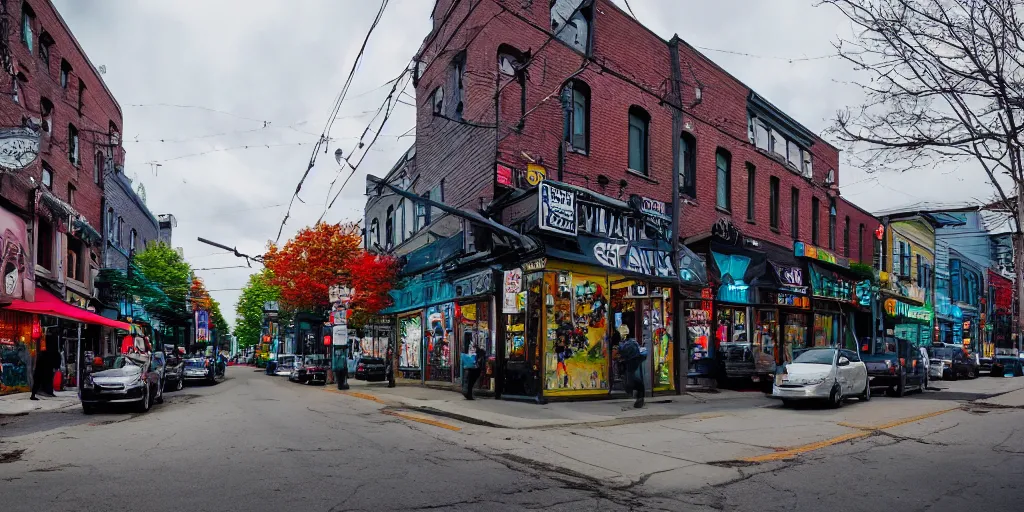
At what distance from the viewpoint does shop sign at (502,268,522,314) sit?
1744 centimetres

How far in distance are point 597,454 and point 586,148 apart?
11989mm

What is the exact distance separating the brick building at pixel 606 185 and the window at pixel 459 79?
2.4 inches

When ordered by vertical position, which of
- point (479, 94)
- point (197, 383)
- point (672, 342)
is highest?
point (479, 94)

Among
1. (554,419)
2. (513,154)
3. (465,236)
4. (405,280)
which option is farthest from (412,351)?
(554,419)

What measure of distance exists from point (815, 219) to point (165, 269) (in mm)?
38488

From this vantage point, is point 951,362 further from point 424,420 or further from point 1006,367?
point 424,420

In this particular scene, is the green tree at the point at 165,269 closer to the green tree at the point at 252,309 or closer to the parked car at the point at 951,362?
the green tree at the point at 252,309

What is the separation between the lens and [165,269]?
4712 cm

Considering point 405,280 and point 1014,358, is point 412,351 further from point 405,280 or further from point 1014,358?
point 1014,358

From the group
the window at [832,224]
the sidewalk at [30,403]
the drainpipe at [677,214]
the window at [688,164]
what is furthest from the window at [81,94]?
the window at [832,224]

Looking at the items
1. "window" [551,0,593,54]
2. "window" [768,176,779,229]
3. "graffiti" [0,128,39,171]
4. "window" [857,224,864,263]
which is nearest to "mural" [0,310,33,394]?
"graffiti" [0,128,39,171]

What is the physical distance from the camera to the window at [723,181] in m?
26.0

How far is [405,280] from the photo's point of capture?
28.7 m

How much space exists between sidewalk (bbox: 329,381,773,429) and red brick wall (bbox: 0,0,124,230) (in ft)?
49.3
